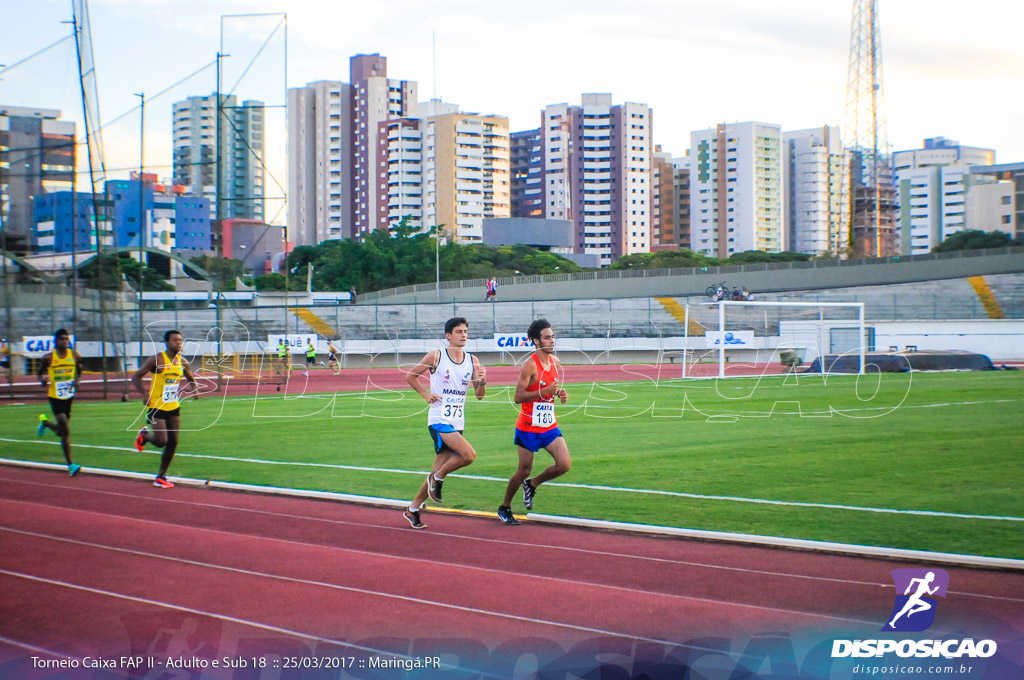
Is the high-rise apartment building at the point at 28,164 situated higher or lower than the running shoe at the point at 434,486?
higher

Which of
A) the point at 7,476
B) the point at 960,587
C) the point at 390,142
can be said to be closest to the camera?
the point at 960,587

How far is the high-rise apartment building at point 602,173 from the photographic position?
518 ft

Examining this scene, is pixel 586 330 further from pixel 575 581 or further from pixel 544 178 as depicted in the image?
pixel 544 178

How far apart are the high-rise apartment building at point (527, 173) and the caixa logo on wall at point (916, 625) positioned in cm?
15845

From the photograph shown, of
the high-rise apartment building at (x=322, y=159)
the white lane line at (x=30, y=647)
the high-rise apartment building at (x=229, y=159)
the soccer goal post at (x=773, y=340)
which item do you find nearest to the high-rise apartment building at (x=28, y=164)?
the high-rise apartment building at (x=229, y=159)

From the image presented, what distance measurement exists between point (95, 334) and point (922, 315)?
47618 mm

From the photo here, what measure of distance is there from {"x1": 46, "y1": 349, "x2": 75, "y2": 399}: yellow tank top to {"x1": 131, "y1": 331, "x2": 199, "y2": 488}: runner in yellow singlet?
2.14 metres

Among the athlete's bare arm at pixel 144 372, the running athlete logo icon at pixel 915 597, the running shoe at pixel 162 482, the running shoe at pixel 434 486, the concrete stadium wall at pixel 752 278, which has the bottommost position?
the running shoe at pixel 162 482

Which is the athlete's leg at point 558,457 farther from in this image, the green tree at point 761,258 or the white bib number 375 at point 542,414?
the green tree at point 761,258

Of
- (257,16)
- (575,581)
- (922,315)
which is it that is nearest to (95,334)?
(257,16)

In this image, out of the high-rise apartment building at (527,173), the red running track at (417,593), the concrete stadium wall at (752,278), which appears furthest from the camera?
the high-rise apartment building at (527,173)

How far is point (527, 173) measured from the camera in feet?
552

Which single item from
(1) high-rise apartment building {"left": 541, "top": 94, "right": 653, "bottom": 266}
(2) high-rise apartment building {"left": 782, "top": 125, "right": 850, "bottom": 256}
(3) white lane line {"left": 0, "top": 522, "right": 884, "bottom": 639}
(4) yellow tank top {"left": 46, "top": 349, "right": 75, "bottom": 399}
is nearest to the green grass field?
(4) yellow tank top {"left": 46, "top": 349, "right": 75, "bottom": 399}

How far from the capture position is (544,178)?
16288 centimetres
